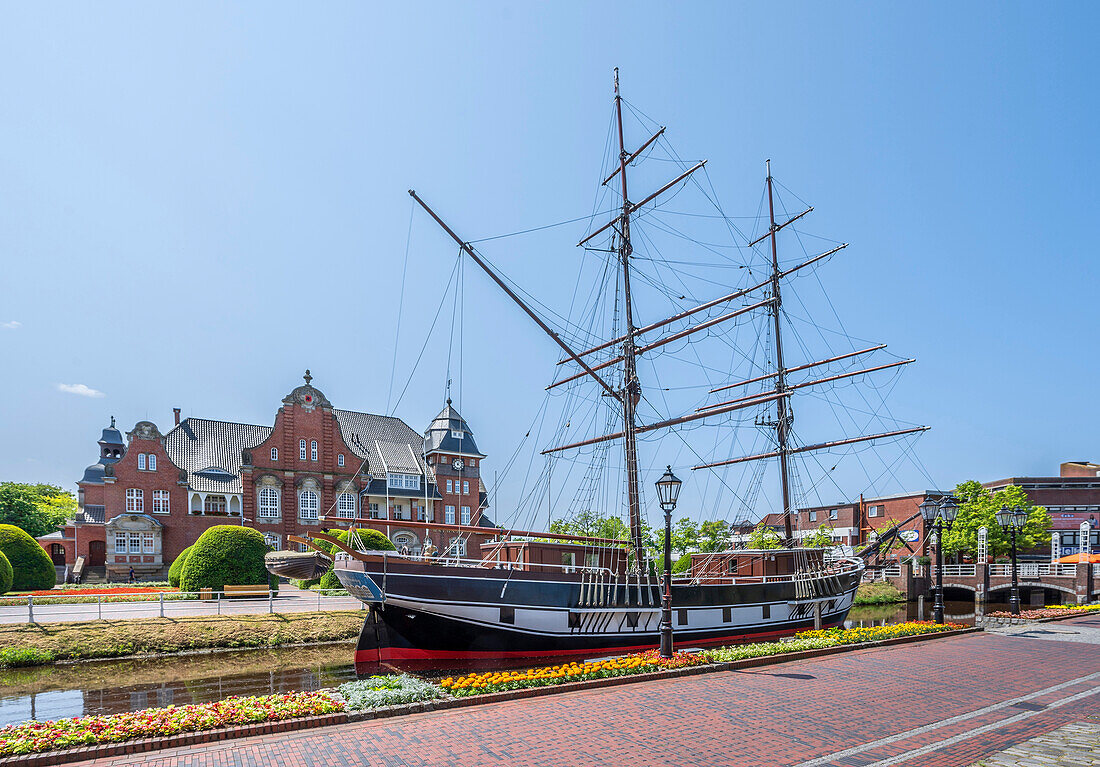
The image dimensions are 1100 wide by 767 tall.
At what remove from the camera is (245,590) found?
29.1 metres

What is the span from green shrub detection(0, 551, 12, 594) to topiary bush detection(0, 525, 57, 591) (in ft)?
6.71

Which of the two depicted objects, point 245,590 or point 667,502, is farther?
point 245,590

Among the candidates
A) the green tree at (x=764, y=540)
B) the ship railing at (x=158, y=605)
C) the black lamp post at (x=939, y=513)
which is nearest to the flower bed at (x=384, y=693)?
the ship railing at (x=158, y=605)

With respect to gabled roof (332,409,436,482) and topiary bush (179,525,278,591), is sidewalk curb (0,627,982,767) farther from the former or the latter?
gabled roof (332,409,436,482)

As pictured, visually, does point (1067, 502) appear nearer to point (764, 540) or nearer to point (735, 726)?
A: point (764, 540)

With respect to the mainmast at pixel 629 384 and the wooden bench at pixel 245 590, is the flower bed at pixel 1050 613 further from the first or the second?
the wooden bench at pixel 245 590

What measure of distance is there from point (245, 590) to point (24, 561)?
12.6 m

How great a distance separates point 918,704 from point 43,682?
2114 cm

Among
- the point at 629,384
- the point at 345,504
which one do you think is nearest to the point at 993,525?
the point at 629,384

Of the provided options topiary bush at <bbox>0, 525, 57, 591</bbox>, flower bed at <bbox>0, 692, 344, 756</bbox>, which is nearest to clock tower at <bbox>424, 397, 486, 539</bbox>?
topiary bush at <bbox>0, 525, 57, 591</bbox>

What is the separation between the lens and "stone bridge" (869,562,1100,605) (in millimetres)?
41031

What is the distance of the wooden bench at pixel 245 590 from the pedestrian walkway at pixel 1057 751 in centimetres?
2812

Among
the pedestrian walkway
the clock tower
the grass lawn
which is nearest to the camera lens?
the pedestrian walkway

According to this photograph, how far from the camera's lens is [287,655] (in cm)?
2198
